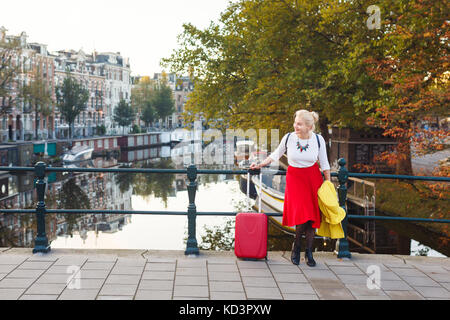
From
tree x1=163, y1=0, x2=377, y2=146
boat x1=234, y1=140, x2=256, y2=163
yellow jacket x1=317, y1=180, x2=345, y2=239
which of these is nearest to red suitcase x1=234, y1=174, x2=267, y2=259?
yellow jacket x1=317, y1=180, x2=345, y2=239

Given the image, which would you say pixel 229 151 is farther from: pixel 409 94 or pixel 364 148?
pixel 409 94

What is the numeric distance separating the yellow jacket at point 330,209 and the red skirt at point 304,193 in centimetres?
8

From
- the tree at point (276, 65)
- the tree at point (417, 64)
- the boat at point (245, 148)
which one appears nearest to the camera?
the tree at point (417, 64)

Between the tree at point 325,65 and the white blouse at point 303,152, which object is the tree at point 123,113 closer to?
the tree at point 325,65

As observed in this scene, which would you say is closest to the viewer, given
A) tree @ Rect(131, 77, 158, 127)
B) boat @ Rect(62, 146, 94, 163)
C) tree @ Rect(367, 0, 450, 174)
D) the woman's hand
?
the woman's hand

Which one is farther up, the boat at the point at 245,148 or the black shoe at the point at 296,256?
the boat at the point at 245,148

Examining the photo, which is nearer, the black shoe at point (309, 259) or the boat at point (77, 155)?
the black shoe at point (309, 259)

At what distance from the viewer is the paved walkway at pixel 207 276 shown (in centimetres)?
452

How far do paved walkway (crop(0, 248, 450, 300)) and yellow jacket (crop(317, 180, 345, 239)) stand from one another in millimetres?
428

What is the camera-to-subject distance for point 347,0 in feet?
55.5

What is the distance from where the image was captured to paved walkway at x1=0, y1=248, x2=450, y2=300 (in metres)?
4.52

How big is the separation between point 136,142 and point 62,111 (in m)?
14.7

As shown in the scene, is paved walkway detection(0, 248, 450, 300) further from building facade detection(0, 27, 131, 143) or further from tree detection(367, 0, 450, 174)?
building facade detection(0, 27, 131, 143)

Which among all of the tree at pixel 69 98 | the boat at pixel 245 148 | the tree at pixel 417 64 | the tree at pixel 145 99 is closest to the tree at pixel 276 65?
the tree at pixel 417 64
